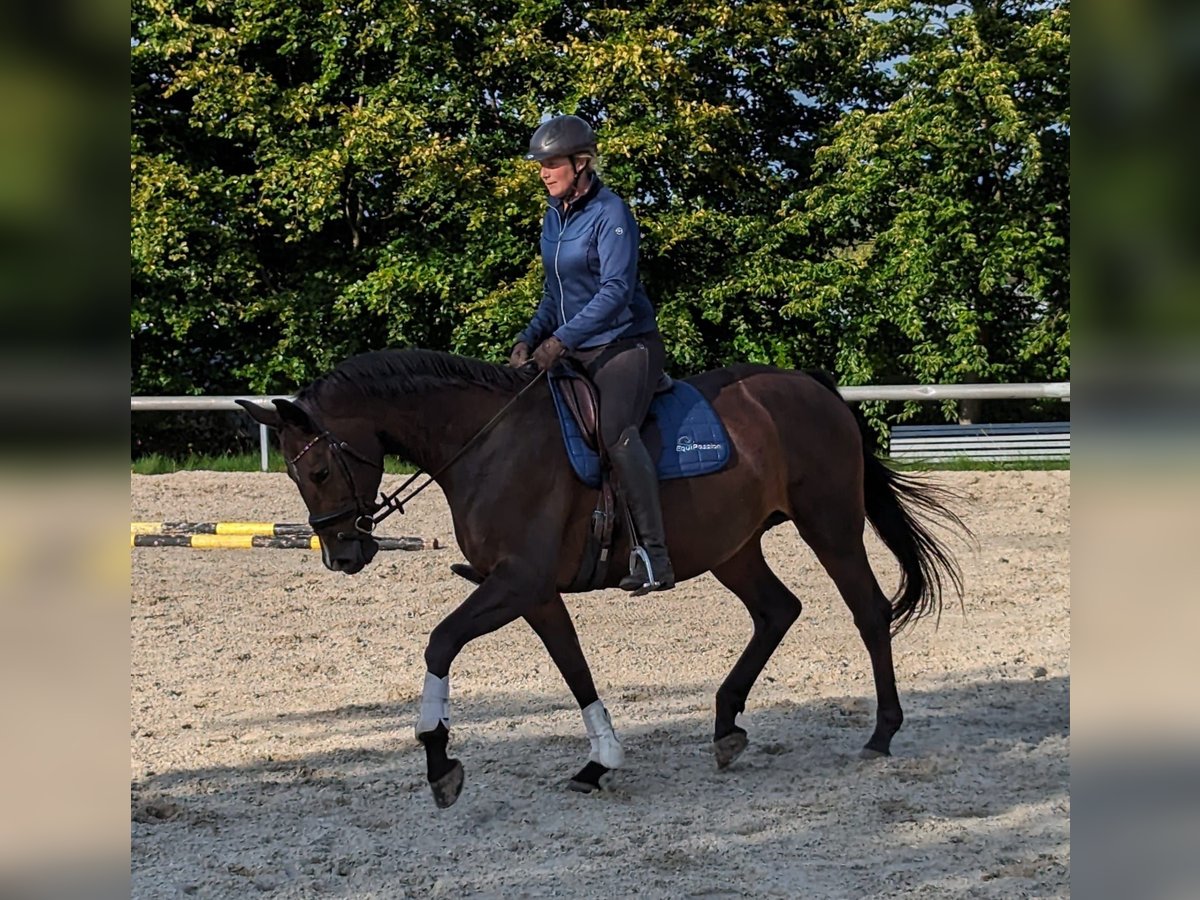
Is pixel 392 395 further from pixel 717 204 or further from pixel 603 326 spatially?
pixel 717 204

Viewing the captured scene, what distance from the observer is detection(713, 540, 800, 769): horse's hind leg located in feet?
18.4

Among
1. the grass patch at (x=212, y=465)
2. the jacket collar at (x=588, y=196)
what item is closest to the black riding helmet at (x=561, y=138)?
the jacket collar at (x=588, y=196)

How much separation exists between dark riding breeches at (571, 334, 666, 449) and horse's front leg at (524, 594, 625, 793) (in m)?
0.74

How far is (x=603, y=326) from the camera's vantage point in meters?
5.13

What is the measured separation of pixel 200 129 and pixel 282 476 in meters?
5.86

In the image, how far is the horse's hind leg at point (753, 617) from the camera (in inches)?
221

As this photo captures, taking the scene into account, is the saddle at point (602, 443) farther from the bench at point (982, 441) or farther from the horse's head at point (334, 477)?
the bench at point (982, 441)

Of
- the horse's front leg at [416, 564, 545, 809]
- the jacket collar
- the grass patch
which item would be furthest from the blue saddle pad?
the grass patch

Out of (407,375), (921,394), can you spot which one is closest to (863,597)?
(407,375)

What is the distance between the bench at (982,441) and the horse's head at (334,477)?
10.1 m

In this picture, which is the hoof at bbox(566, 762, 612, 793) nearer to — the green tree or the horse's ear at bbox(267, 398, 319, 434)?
the horse's ear at bbox(267, 398, 319, 434)

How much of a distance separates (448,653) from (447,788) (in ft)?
1.62
